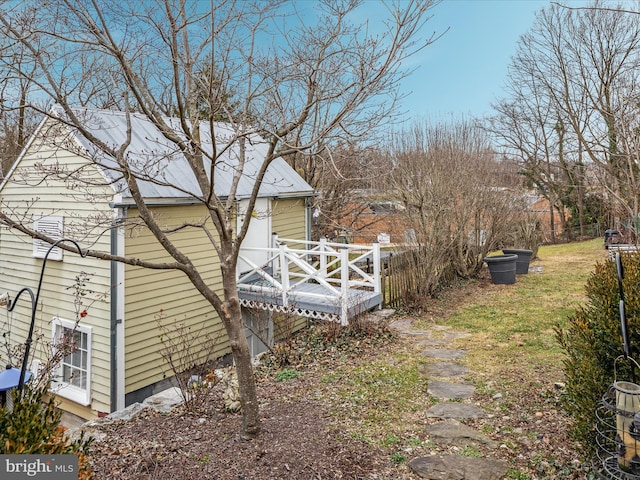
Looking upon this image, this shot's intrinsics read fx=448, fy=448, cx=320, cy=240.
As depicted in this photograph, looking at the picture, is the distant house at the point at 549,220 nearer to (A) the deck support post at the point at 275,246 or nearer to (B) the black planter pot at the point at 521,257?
(B) the black planter pot at the point at 521,257

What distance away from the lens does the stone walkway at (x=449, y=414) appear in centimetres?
331

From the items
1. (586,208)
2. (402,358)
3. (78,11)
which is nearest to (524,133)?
(586,208)

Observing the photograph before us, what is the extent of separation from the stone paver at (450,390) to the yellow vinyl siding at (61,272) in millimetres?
4887

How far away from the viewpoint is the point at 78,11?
11.1 feet

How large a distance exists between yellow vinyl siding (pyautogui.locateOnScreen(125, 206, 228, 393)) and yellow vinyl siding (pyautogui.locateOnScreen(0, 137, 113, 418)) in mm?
355

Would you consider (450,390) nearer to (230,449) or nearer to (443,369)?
(443,369)

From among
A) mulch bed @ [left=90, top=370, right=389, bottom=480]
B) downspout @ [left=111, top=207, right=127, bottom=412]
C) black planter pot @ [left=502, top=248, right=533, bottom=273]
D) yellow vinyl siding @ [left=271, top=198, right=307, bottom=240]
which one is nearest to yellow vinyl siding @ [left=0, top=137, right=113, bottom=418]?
downspout @ [left=111, top=207, right=127, bottom=412]

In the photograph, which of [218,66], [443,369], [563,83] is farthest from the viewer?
[563,83]

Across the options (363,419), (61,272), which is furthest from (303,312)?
(61,272)

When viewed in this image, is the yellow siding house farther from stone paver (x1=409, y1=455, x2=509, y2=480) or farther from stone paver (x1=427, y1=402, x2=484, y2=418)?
stone paver (x1=409, y1=455, x2=509, y2=480)

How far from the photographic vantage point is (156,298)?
298 inches

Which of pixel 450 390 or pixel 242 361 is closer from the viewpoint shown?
pixel 242 361

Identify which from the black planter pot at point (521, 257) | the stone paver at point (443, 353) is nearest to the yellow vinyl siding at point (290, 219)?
the stone paver at point (443, 353)

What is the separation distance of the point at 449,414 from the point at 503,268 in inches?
262
